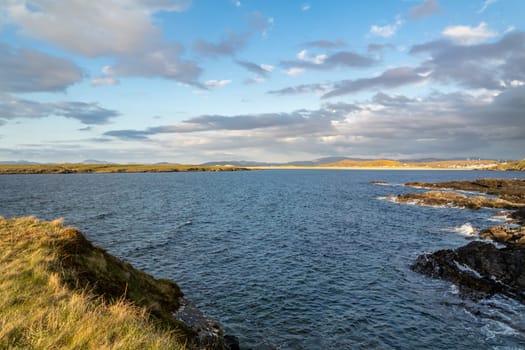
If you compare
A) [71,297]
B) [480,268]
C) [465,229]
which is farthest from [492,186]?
[71,297]

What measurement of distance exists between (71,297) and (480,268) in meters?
32.9

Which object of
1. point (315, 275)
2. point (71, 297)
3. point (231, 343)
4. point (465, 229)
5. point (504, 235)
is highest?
point (71, 297)

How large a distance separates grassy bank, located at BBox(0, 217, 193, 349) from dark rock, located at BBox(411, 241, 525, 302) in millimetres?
23773

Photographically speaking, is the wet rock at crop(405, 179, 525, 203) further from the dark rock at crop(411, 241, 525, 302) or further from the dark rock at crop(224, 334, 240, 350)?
the dark rock at crop(224, 334, 240, 350)

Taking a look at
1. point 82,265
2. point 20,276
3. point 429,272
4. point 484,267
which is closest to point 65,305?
point 20,276

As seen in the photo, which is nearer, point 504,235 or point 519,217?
point 504,235

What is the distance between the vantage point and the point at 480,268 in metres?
28.6

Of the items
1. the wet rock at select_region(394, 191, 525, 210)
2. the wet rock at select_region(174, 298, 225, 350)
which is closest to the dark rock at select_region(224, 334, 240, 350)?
the wet rock at select_region(174, 298, 225, 350)

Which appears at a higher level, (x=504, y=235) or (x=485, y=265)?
(x=504, y=235)

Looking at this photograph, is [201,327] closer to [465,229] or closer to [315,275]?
[315,275]

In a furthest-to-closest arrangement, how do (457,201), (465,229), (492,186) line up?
(492,186) < (457,201) < (465,229)

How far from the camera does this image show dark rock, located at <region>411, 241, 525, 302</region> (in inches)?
989

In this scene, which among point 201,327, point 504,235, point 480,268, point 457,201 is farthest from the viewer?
point 457,201

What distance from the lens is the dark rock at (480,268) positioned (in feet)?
82.4
